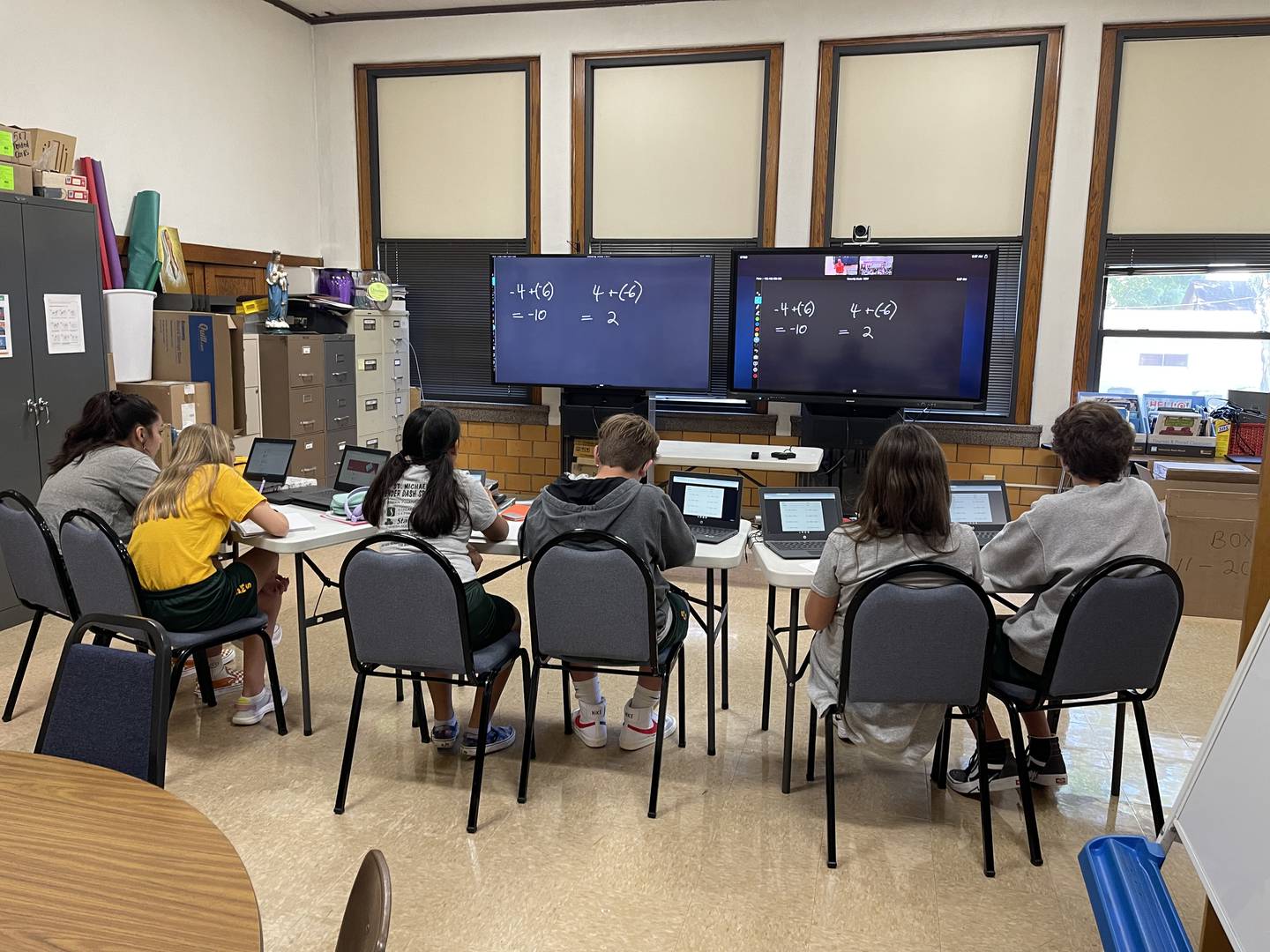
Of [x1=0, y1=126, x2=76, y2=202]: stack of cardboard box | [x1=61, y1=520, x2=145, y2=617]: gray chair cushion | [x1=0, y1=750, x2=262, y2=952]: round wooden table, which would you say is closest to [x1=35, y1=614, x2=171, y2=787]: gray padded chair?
[x1=0, y1=750, x2=262, y2=952]: round wooden table

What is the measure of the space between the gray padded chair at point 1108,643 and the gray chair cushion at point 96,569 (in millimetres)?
2507

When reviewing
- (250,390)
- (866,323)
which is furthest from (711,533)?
(250,390)

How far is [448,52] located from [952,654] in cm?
572

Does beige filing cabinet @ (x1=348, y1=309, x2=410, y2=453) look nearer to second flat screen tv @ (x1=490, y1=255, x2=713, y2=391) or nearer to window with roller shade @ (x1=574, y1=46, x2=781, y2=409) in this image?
second flat screen tv @ (x1=490, y1=255, x2=713, y2=391)

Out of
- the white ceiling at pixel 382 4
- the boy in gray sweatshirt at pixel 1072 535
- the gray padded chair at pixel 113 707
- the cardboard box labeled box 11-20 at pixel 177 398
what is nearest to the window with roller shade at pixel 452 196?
the white ceiling at pixel 382 4

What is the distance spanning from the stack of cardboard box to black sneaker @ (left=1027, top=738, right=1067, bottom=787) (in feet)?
14.7

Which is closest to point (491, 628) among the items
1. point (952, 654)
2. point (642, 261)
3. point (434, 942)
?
point (434, 942)

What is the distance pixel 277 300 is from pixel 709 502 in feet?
12.1

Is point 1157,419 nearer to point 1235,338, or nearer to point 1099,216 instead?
point 1235,338

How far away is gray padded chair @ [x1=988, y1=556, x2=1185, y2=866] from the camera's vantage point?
2.29m

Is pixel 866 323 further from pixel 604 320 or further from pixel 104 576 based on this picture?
pixel 104 576

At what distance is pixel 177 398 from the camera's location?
4.75 meters

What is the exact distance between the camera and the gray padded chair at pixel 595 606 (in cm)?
247

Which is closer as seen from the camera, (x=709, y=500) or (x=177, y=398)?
(x=709, y=500)
